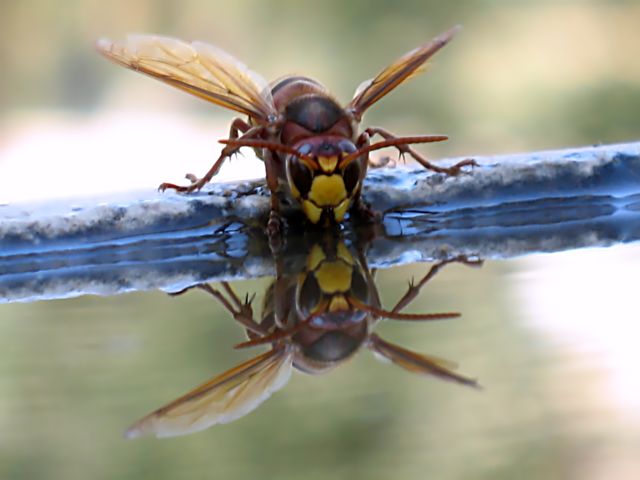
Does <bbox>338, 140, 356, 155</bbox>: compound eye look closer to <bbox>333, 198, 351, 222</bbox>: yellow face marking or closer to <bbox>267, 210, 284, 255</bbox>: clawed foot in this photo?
<bbox>333, 198, 351, 222</bbox>: yellow face marking

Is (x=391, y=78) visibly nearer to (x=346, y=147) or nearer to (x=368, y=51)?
(x=346, y=147)

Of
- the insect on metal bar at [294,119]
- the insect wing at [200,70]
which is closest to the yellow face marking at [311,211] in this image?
the insect on metal bar at [294,119]

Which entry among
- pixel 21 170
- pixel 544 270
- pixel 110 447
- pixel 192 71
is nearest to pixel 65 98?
pixel 21 170

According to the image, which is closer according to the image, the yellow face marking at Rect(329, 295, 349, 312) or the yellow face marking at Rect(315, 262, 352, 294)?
the yellow face marking at Rect(329, 295, 349, 312)

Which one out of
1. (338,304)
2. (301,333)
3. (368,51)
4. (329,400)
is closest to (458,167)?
(338,304)

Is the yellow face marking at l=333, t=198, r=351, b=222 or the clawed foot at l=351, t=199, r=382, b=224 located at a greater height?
the yellow face marking at l=333, t=198, r=351, b=222

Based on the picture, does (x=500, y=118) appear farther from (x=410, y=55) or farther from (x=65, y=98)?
(x=410, y=55)

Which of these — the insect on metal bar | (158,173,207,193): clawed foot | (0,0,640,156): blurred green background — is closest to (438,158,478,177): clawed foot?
the insect on metal bar
